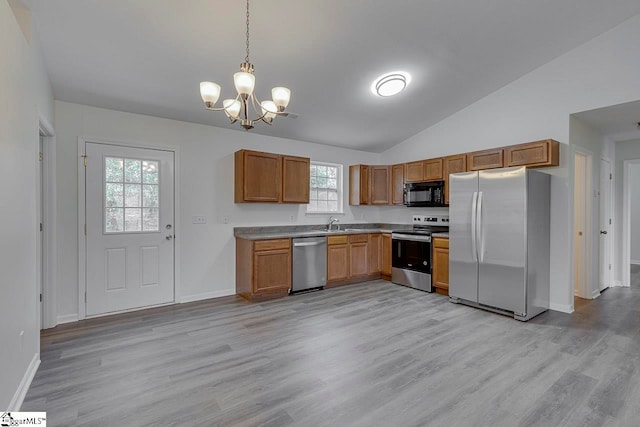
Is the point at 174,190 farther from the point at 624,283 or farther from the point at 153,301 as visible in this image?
the point at 624,283

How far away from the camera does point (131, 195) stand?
3.86m

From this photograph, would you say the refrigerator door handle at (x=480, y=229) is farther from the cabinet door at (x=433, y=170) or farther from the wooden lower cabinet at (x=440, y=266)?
the cabinet door at (x=433, y=170)

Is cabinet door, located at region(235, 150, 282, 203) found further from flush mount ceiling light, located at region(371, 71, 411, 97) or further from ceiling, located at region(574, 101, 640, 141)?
ceiling, located at region(574, 101, 640, 141)

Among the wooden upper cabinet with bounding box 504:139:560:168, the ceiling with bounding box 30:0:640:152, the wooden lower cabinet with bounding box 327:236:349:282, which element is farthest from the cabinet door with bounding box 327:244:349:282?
the wooden upper cabinet with bounding box 504:139:560:168

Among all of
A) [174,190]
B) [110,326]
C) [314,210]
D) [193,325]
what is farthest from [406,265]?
[110,326]

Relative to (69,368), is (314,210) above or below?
above

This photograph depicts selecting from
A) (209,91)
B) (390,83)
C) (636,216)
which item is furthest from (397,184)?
(636,216)

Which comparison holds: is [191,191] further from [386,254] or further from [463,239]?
[463,239]

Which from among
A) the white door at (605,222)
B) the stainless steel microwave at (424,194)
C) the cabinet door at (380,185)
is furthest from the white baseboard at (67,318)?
the white door at (605,222)

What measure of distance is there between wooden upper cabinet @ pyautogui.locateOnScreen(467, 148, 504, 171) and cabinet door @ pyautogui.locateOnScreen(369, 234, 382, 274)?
191cm

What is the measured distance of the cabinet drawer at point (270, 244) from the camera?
4.23m

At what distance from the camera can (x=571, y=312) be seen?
3.83 m

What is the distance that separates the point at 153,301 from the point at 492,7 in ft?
16.4

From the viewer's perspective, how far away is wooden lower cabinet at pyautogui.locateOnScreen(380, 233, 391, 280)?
5492 mm
